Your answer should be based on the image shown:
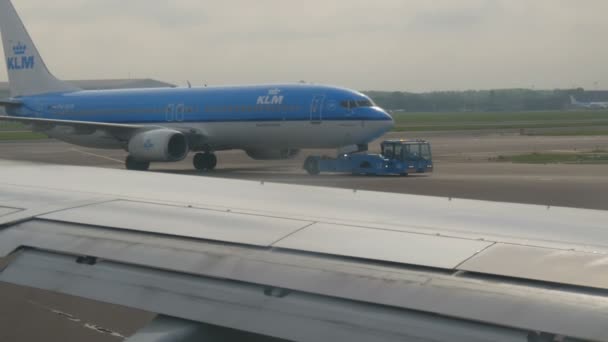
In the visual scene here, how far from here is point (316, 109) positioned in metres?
24.3

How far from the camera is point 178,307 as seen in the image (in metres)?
2.98

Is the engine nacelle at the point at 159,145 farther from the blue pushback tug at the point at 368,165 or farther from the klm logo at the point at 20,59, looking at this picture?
the klm logo at the point at 20,59

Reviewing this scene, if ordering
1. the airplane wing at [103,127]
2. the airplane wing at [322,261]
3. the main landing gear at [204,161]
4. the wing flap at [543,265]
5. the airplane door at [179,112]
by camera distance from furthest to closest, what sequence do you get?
the main landing gear at [204,161]
the airplane door at [179,112]
the airplane wing at [103,127]
the wing flap at [543,265]
the airplane wing at [322,261]

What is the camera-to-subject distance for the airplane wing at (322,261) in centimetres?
254

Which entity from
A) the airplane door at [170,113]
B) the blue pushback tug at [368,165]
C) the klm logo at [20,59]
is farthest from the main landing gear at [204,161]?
the klm logo at [20,59]

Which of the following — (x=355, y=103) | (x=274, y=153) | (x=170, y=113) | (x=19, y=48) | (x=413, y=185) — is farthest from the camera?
(x=19, y=48)

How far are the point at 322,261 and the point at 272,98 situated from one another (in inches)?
869

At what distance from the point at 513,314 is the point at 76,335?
3.58 meters

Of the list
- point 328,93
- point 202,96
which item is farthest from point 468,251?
point 202,96

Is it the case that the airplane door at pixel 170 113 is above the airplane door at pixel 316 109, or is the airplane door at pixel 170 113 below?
below

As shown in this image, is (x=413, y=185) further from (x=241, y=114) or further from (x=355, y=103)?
(x=241, y=114)

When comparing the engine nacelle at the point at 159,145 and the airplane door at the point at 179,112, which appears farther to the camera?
the airplane door at the point at 179,112

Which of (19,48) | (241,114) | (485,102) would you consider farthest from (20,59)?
(485,102)

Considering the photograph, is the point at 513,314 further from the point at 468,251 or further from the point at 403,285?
the point at 468,251
